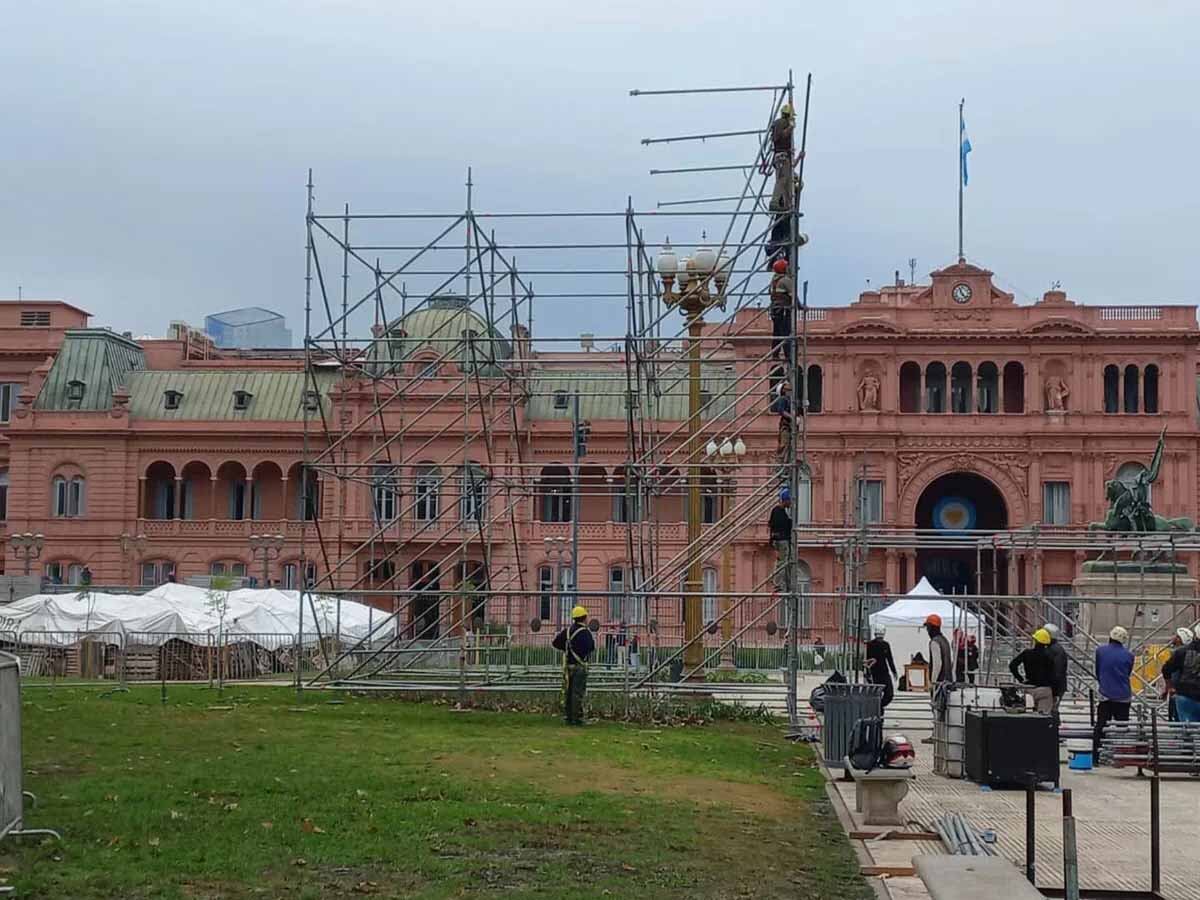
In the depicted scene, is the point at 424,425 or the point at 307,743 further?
the point at 424,425

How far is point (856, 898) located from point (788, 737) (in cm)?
1194

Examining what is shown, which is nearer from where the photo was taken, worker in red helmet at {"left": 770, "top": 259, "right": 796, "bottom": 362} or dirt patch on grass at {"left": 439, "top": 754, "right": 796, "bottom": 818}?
dirt patch on grass at {"left": 439, "top": 754, "right": 796, "bottom": 818}

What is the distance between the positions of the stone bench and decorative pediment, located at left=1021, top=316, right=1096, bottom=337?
2425 inches

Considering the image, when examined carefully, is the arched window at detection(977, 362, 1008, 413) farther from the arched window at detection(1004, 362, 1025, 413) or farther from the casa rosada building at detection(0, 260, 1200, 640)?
the arched window at detection(1004, 362, 1025, 413)

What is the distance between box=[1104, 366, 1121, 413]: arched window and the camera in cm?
7000

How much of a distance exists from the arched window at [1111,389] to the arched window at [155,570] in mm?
41105

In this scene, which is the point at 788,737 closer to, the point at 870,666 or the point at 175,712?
the point at 870,666

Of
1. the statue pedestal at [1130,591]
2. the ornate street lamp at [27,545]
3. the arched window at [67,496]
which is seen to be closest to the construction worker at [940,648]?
the statue pedestal at [1130,591]

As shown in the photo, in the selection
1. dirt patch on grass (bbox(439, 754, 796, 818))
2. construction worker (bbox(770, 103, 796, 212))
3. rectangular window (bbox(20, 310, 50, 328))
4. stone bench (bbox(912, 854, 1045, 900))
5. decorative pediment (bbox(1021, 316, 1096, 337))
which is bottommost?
dirt patch on grass (bbox(439, 754, 796, 818))

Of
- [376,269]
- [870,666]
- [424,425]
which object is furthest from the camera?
[424,425]

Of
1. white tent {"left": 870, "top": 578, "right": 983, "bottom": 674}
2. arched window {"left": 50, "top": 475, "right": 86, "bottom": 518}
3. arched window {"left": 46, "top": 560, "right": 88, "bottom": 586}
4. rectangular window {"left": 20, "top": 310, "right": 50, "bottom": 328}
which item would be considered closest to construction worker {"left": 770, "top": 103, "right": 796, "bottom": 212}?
white tent {"left": 870, "top": 578, "right": 983, "bottom": 674}

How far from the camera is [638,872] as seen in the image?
11.9 meters

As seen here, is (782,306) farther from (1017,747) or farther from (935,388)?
(935,388)

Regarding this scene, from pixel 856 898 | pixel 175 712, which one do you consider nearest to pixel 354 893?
pixel 856 898
